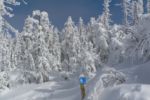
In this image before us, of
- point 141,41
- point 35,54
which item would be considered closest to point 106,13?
point 35,54

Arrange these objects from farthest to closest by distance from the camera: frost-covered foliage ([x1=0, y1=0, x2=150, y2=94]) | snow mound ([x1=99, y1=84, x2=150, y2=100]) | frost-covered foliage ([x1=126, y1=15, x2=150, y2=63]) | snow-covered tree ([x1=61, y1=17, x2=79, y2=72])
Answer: snow-covered tree ([x1=61, y1=17, x2=79, y2=72]) < frost-covered foliage ([x1=0, y1=0, x2=150, y2=94]) < frost-covered foliage ([x1=126, y1=15, x2=150, y2=63]) < snow mound ([x1=99, y1=84, x2=150, y2=100])

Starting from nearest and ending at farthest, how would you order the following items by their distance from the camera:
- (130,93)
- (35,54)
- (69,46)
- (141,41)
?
(130,93)
(141,41)
(35,54)
(69,46)

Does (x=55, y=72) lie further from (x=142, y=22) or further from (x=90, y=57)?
(x=142, y=22)

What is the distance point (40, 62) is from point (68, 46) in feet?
65.5

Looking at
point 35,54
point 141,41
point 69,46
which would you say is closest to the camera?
point 141,41

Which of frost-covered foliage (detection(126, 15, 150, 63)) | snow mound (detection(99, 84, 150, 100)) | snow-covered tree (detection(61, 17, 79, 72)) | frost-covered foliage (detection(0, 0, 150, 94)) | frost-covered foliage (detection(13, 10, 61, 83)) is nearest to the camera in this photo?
snow mound (detection(99, 84, 150, 100))

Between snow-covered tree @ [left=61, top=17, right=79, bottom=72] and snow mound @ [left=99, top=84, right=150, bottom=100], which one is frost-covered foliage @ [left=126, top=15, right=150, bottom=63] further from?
snow-covered tree @ [left=61, top=17, right=79, bottom=72]

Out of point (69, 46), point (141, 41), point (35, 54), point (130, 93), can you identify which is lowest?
point (130, 93)

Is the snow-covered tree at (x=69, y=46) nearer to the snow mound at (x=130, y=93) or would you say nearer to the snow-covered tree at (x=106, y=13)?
the snow-covered tree at (x=106, y=13)

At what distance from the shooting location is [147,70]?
53.0 feet

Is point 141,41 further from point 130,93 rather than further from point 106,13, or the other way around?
point 106,13

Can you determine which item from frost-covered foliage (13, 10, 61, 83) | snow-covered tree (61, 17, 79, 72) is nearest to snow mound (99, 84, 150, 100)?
frost-covered foliage (13, 10, 61, 83)

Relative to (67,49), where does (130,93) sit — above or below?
below

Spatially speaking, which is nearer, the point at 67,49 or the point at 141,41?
the point at 141,41
